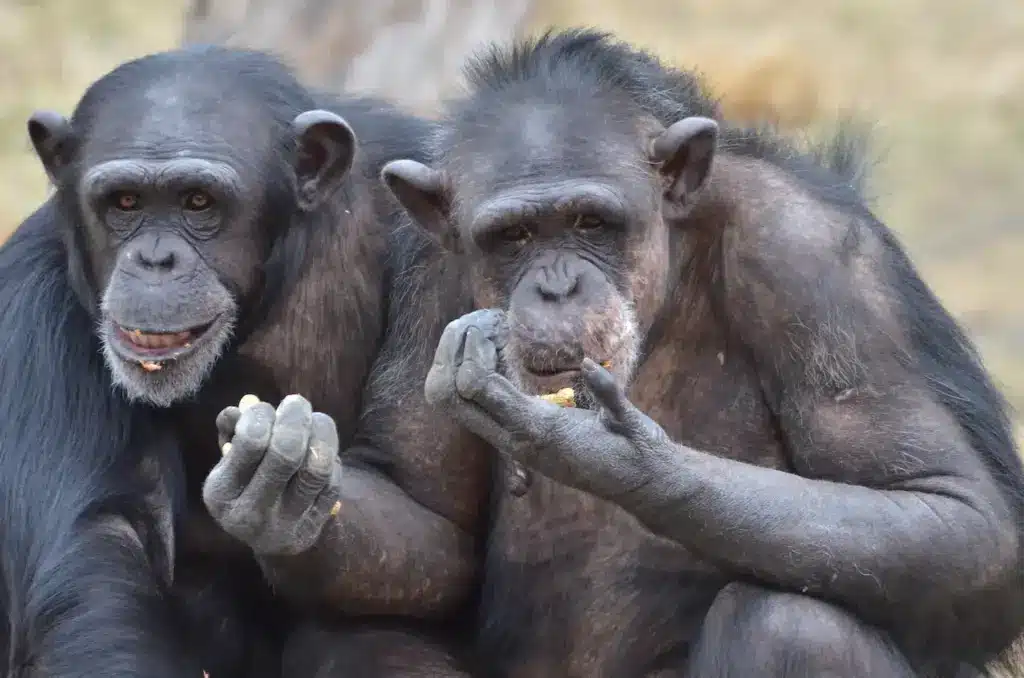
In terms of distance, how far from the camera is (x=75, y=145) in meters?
5.55

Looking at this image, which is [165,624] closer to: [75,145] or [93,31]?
[75,145]

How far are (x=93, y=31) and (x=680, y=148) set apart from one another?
16.1m

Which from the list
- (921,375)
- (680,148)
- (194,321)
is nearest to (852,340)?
(921,375)

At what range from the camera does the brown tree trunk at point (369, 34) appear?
9375mm

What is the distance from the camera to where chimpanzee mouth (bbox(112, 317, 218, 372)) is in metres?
5.17

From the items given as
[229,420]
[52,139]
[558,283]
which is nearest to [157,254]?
[52,139]

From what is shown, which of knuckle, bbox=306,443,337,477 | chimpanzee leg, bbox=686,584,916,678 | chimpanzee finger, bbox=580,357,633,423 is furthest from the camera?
knuckle, bbox=306,443,337,477

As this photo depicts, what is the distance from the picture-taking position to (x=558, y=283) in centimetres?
465

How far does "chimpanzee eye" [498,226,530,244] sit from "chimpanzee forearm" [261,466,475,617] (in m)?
0.99

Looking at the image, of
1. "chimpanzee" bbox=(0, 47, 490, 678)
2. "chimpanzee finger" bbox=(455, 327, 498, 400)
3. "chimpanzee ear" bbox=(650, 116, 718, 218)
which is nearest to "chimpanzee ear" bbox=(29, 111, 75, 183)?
"chimpanzee" bbox=(0, 47, 490, 678)

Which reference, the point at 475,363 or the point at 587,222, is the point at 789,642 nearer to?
the point at 475,363

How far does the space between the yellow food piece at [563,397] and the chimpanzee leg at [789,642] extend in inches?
28.6

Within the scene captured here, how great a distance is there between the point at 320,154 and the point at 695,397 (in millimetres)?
1518

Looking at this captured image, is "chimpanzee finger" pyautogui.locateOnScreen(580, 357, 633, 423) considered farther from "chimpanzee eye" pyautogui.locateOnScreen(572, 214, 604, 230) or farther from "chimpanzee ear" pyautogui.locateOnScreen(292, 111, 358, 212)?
"chimpanzee ear" pyautogui.locateOnScreen(292, 111, 358, 212)
